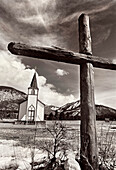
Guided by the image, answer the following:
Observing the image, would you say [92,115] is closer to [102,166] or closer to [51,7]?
[102,166]

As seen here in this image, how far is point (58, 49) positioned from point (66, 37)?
324 centimetres

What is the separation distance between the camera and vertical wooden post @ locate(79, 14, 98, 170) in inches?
92.4

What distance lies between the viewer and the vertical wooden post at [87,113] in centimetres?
235

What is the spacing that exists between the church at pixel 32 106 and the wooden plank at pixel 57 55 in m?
26.9

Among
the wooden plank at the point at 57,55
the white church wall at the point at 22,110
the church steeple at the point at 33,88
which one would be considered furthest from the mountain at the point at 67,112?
the church steeple at the point at 33,88

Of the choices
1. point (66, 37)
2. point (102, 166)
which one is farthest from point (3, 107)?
point (102, 166)

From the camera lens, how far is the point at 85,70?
8.54 feet

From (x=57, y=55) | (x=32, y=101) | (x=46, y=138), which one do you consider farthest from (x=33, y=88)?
(x=57, y=55)

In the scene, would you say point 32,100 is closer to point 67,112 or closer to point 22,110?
point 22,110

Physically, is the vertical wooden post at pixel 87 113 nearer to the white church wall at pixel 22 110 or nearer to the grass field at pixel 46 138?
the grass field at pixel 46 138

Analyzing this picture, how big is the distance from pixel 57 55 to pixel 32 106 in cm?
2901

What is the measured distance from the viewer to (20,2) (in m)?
4.71

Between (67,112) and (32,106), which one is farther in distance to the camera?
(32,106)

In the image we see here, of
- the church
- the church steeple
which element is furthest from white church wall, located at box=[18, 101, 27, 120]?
the church steeple
